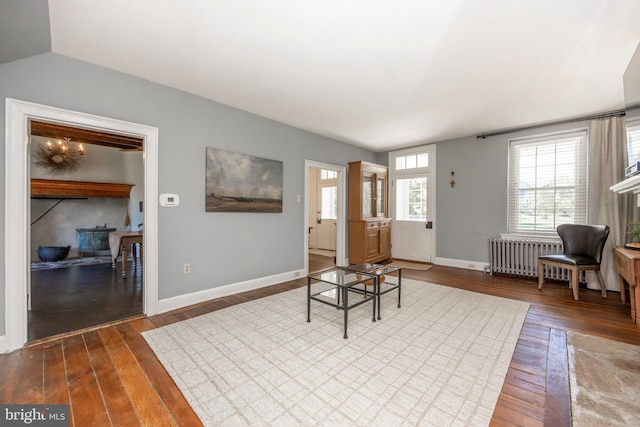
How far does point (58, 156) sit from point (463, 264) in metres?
8.86

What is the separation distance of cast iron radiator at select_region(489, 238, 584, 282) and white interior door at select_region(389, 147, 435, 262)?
1147mm

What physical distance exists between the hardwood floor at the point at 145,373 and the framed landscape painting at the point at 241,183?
1333 mm

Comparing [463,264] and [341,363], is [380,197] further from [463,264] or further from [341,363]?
[341,363]

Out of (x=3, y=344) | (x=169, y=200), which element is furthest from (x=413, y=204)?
(x=3, y=344)

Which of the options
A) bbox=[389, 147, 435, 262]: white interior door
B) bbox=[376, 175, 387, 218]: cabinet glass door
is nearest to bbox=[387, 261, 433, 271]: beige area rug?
bbox=[389, 147, 435, 262]: white interior door

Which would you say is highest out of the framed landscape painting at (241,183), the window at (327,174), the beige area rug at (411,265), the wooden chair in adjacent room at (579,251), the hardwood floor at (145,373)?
the window at (327,174)

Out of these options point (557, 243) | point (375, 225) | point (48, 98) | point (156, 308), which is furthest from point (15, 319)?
point (557, 243)

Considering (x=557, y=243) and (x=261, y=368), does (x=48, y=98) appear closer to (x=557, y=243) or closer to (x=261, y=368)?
(x=261, y=368)

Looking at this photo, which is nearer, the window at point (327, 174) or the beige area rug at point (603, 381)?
the beige area rug at point (603, 381)

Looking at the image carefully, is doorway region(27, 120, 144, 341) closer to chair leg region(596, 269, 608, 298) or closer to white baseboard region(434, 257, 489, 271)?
white baseboard region(434, 257, 489, 271)

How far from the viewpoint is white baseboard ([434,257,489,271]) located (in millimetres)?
4875

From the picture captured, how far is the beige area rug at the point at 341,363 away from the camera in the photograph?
148 cm

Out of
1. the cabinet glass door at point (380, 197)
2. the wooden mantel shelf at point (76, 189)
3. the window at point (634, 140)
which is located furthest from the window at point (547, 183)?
the wooden mantel shelf at point (76, 189)

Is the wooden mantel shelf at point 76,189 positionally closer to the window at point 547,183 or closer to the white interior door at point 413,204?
the white interior door at point 413,204
